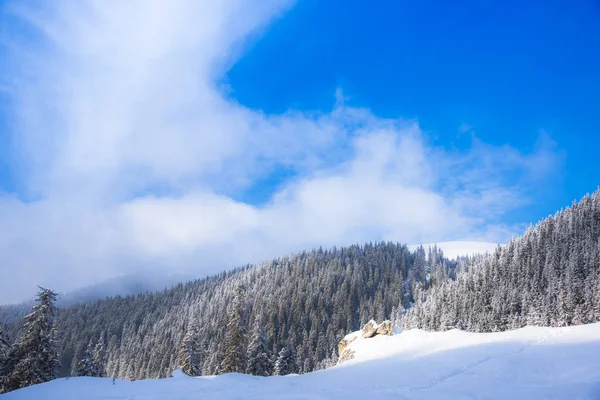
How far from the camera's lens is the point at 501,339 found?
76.3 ft

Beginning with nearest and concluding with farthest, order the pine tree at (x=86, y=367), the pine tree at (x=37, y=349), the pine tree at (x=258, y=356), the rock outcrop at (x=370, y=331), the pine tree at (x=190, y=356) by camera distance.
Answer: the pine tree at (x=37, y=349), the pine tree at (x=258, y=356), the pine tree at (x=86, y=367), the pine tree at (x=190, y=356), the rock outcrop at (x=370, y=331)

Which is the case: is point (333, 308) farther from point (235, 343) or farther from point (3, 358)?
point (3, 358)

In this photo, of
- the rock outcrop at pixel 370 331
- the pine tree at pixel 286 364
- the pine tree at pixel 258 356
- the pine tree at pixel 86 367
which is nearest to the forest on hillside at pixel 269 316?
the pine tree at pixel 286 364

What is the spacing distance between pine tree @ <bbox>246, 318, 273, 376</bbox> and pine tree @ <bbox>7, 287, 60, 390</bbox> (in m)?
19.5

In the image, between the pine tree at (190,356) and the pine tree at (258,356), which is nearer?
the pine tree at (258,356)

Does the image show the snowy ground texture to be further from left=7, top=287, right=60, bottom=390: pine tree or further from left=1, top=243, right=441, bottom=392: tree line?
left=1, top=243, right=441, bottom=392: tree line

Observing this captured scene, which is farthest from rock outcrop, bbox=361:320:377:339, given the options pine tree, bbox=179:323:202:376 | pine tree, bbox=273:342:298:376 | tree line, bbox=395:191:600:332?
tree line, bbox=395:191:600:332

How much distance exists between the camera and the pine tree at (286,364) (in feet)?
144

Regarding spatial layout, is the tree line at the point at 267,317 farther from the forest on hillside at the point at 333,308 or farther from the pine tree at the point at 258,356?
the pine tree at the point at 258,356

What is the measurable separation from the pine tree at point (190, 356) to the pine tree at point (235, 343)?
4316 mm

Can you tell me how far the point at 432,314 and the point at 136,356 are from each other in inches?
4791

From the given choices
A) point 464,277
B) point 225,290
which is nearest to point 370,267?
point 464,277

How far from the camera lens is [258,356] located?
39.4 metres

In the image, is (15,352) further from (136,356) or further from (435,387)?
(136,356)
